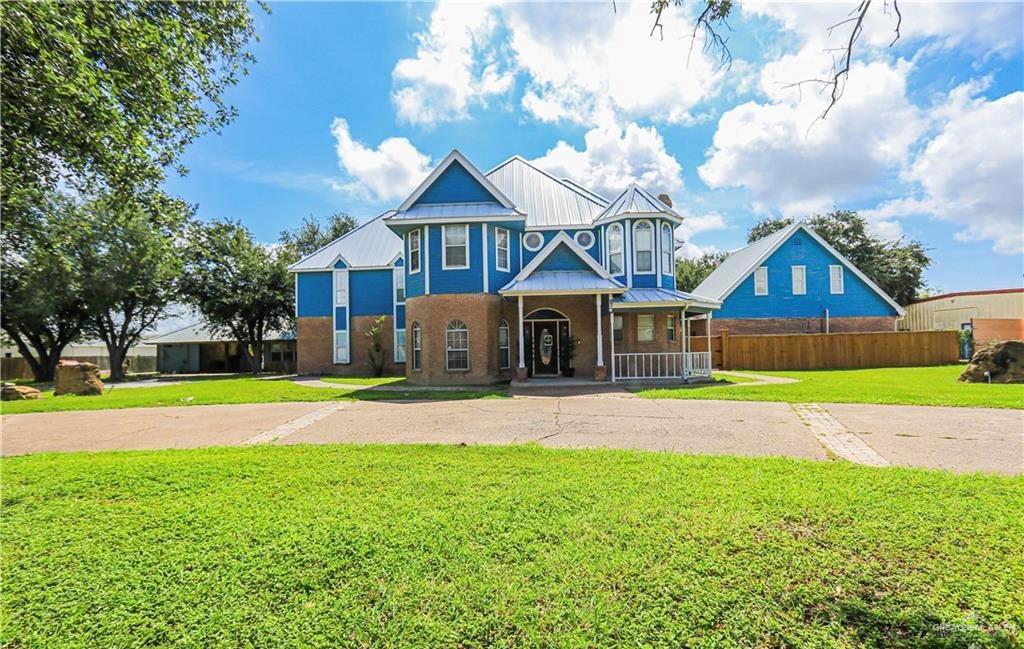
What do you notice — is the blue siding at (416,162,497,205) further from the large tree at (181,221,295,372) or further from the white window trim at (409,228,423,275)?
the large tree at (181,221,295,372)

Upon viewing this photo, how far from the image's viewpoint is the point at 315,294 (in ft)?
92.4

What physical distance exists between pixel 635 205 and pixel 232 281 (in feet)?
92.7

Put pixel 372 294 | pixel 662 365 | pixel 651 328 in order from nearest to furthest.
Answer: pixel 662 365 < pixel 651 328 < pixel 372 294

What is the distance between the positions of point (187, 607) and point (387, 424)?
654cm

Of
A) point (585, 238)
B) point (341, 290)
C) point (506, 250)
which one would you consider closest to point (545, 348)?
point (506, 250)

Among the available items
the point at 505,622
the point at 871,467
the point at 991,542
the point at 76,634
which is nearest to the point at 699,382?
the point at 871,467

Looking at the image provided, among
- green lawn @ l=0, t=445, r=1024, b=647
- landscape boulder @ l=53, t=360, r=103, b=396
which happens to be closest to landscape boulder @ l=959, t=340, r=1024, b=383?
green lawn @ l=0, t=445, r=1024, b=647

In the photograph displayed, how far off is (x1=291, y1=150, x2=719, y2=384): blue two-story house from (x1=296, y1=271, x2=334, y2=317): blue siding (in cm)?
1061

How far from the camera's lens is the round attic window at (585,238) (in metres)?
21.7

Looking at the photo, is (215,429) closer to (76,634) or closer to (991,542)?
(76,634)

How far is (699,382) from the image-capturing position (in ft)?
57.2

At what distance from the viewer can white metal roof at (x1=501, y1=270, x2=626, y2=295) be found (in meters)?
16.9

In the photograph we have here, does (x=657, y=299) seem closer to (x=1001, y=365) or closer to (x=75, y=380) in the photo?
(x=1001, y=365)

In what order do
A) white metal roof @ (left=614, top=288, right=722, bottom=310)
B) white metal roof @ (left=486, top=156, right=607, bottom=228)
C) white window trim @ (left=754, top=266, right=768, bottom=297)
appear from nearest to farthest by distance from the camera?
white metal roof @ (left=614, top=288, right=722, bottom=310) < white metal roof @ (left=486, top=156, right=607, bottom=228) < white window trim @ (left=754, top=266, right=768, bottom=297)
